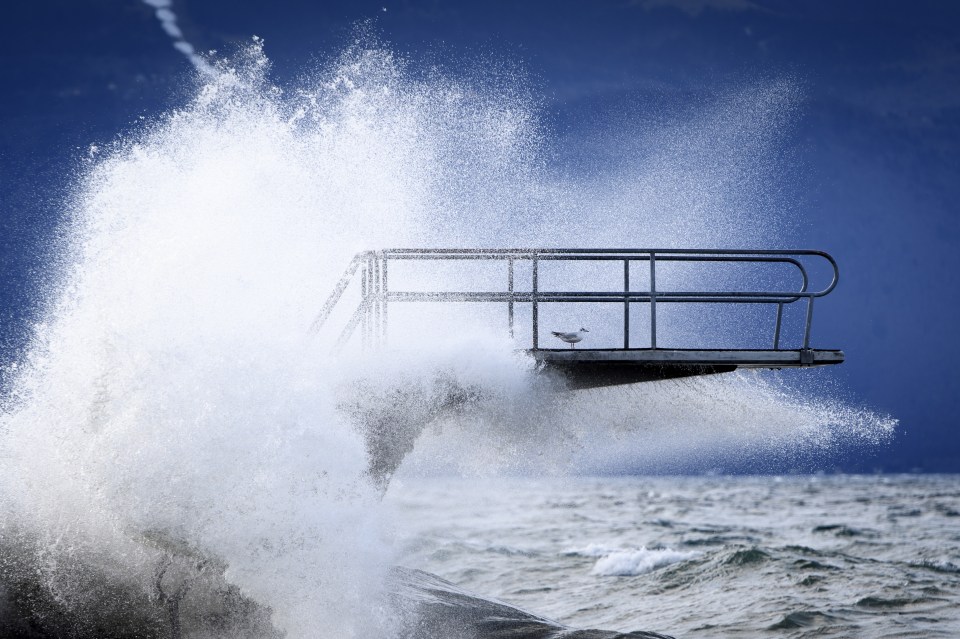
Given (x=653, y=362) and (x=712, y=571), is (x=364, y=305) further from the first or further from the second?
(x=712, y=571)

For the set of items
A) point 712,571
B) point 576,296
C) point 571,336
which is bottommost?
point 712,571

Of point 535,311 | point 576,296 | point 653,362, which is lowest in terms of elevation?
point 653,362

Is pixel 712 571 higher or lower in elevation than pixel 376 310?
lower

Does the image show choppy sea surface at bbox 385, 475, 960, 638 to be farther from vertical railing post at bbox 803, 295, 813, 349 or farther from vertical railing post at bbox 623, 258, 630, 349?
vertical railing post at bbox 803, 295, 813, 349

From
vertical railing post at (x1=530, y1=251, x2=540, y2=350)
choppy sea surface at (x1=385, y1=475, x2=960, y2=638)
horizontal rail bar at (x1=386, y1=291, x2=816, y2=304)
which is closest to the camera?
horizontal rail bar at (x1=386, y1=291, x2=816, y2=304)

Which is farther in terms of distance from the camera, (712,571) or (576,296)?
(712,571)

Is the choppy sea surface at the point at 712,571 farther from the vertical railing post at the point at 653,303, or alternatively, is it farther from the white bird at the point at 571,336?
the vertical railing post at the point at 653,303

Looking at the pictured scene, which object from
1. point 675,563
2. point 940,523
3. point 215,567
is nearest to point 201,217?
point 215,567

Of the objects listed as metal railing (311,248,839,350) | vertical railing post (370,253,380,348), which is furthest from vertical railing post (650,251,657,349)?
vertical railing post (370,253,380,348)

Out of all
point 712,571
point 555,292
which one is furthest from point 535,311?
point 712,571

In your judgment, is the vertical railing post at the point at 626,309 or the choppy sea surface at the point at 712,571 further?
the choppy sea surface at the point at 712,571

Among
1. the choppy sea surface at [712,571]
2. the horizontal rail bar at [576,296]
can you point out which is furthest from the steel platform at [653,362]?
the choppy sea surface at [712,571]

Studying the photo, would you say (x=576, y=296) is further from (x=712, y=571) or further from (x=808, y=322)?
(x=712, y=571)

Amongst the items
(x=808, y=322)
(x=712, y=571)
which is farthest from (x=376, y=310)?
(x=712, y=571)
